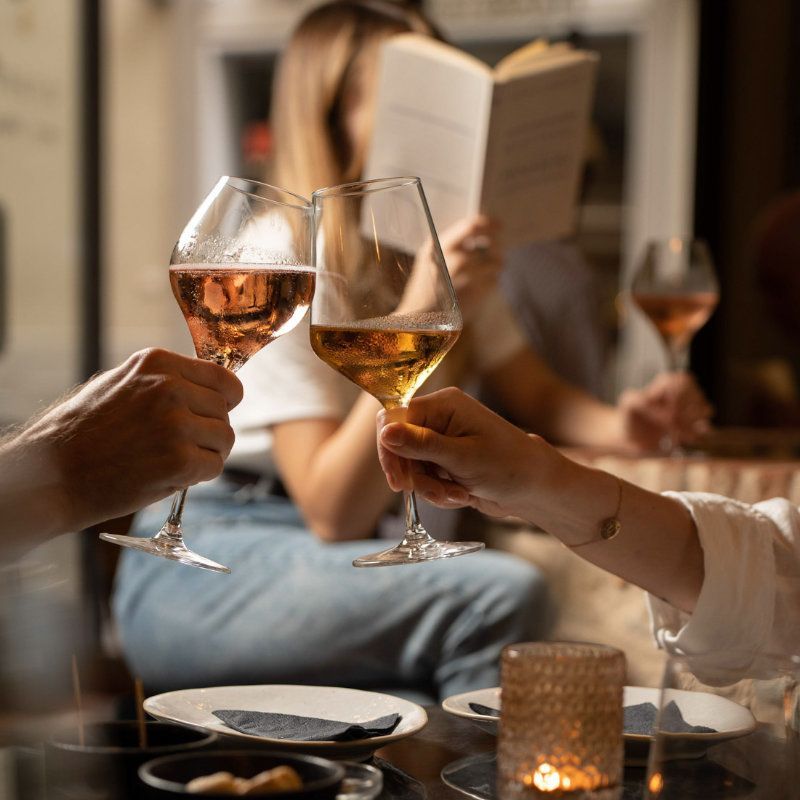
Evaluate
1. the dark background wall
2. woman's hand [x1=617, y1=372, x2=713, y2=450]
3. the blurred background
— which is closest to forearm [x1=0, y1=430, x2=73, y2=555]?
woman's hand [x1=617, y1=372, x2=713, y2=450]

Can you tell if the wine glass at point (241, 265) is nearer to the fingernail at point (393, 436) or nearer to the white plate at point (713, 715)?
the fingernail at point (393, 436)

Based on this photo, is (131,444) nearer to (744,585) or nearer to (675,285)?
(744,585)

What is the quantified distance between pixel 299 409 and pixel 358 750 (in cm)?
96

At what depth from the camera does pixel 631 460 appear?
5.64ft

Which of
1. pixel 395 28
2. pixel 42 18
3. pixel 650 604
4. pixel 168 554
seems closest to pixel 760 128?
pixel 42 18

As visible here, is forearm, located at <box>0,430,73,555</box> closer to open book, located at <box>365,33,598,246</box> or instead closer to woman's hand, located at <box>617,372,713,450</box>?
open book, located at <box>365,33,598,246</box>

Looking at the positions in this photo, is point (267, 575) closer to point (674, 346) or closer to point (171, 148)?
point (674, 346)

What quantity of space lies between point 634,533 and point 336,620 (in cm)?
71

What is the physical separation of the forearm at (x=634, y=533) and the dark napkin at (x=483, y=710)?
16 cm

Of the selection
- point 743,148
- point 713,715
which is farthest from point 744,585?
point 743,148

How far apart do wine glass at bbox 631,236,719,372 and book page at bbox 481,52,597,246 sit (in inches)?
7.9

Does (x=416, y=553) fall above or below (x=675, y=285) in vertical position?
below

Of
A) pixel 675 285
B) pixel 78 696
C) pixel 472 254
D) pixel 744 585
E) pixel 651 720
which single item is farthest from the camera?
pixel 675 285

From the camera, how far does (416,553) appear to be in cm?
86
